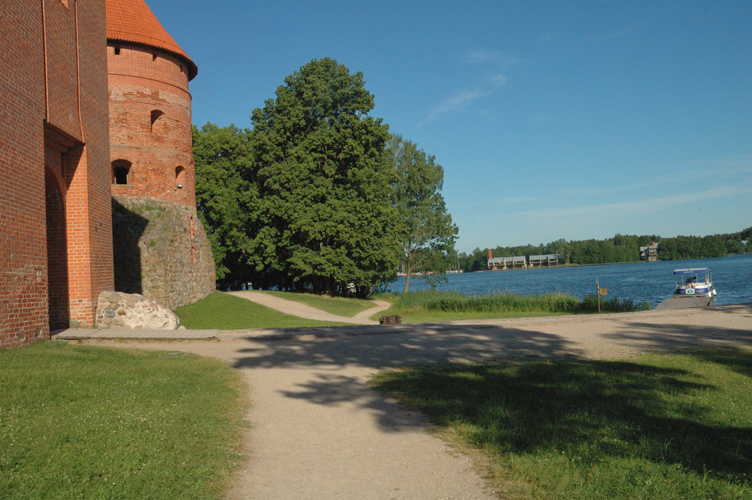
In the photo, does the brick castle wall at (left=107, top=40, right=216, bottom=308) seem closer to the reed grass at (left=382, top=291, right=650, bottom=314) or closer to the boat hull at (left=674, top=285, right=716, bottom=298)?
the reed grass at (left=382, top=291, right=650, bottom=314)

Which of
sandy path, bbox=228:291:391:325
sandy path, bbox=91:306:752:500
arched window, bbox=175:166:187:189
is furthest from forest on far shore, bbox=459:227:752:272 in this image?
sandy path, bbox=91:306:752:500

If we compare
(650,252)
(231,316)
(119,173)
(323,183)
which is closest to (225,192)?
(323,183)

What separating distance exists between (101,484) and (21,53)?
9478mm

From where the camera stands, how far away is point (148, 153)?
21.7 metres

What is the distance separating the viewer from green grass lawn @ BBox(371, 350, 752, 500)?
3.98 m

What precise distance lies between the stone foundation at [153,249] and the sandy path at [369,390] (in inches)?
379

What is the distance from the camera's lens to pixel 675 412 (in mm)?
5777

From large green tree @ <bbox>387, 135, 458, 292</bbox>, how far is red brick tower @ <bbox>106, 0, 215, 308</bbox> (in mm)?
24468

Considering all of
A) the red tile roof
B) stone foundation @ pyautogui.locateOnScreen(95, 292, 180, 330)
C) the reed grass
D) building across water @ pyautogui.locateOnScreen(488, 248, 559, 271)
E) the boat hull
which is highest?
the red tile roof

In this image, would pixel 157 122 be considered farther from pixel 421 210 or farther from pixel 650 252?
pixel 650 252

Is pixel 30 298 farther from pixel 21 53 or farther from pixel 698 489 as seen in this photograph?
pixel 698 489

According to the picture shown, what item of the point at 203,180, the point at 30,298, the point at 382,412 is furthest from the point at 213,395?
the point at 203,180

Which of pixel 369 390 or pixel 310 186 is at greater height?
pixel 310 186

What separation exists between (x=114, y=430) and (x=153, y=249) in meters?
17.2
